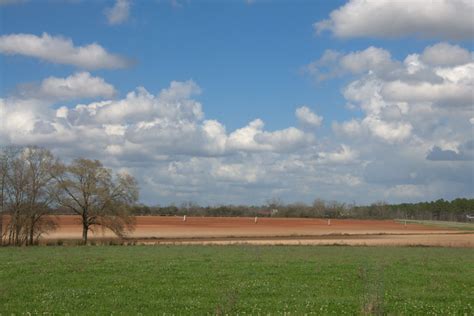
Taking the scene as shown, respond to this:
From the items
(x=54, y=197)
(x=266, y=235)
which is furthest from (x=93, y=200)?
(x=266, y=235)

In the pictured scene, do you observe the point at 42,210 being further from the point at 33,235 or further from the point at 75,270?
the point at 75,270

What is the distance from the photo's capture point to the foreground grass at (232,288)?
1727cm

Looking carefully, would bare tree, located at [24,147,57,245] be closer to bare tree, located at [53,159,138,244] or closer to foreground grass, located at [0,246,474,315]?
bare tree, located at [53,159,138,244]

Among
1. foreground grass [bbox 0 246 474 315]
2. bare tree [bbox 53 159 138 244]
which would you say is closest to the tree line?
bare tree [bbox 53 159 138 244]

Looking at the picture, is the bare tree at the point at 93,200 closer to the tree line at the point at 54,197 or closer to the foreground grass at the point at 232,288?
the tree line at the point at 54,197

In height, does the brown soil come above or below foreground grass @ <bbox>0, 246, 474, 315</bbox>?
below

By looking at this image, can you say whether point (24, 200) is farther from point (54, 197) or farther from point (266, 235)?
point (266, 235)

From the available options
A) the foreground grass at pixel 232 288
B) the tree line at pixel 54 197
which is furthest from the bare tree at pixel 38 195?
the foreground grass at pixel 232 288

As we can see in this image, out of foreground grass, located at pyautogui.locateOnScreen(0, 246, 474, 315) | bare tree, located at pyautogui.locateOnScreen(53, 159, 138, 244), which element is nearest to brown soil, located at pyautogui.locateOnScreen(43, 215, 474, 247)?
bare tree, located at pyautogui.locateOnScreen(53, 159, 138, 244)

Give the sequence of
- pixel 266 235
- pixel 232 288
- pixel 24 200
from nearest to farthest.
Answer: pixel 232 288 → pixel 24 200 → pixel 266 235

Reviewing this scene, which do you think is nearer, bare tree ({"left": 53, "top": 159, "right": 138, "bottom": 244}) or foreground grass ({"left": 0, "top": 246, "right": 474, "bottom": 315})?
foreground grass ({"left": 0, "top": 246, "right": 474, "bottom": 315})

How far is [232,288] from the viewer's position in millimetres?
21031

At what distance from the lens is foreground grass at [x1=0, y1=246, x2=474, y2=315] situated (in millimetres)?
17266

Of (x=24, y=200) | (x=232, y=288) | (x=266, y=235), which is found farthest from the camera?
(x=266, y=235)
